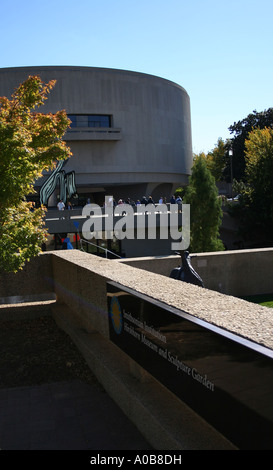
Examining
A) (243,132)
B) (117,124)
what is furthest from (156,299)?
(243,132)

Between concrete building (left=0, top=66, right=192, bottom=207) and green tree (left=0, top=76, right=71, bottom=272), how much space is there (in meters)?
35.9

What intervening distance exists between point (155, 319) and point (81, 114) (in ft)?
146

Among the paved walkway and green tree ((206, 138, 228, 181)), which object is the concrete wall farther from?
green tree ((206, 138, 228, 181))

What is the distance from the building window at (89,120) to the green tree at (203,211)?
93.7ft

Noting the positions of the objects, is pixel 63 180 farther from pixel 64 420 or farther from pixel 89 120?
pixel 64 420

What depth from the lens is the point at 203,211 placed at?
20328 mm

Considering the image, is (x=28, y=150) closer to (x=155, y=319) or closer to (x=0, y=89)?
(x=155, y=319)

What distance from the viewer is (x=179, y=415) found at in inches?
162

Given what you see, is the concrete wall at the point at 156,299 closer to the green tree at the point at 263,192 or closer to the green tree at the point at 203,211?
the green tree at the point at 203,211

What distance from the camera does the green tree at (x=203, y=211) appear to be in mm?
20250

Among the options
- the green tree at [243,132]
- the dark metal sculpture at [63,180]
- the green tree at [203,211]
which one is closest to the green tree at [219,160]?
the green tree at [243,132]

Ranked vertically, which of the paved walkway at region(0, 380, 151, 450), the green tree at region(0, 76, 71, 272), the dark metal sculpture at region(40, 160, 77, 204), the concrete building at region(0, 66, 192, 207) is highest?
the concrete building at region(0, 66, 192, 207)

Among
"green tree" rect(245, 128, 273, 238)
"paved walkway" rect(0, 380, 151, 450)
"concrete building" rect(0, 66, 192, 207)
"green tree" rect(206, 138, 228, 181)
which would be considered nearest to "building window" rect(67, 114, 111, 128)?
"concrete building" rect(0, 66, 192, 207)

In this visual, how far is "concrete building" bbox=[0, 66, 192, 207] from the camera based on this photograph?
147ft
